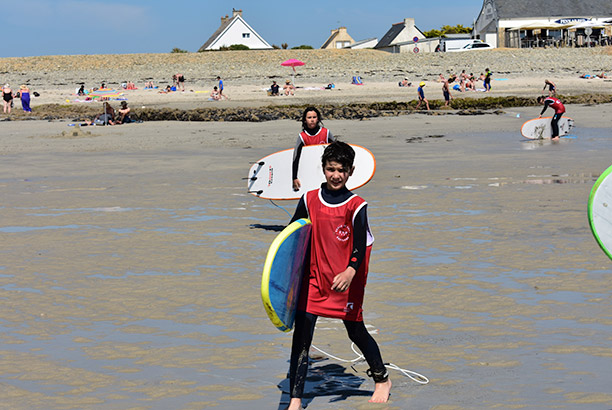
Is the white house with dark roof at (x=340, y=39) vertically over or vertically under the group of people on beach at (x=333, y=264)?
over

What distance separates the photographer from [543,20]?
79.2m

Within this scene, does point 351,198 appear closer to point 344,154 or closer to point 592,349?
point 344,154

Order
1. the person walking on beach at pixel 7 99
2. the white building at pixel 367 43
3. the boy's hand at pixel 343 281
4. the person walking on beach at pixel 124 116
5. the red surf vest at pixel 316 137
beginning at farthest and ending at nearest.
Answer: the white building at pixel 367 43 < the person walking on beach at pixel 7 99 < the person walking on beach at pixel 124 116 < the red surf vest at pixel 316 137 < the boy's hand at pixel 343 281

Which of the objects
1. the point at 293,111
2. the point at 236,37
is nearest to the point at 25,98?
the point at 293,111

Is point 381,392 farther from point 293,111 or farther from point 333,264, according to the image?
point 293,111

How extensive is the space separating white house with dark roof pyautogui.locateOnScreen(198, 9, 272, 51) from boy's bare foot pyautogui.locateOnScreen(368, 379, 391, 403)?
302 ft

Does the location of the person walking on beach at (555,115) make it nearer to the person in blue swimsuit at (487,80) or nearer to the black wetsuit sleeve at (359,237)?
the black wetsuit sleeve at (359,237)

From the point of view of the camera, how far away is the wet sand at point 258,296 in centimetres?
472

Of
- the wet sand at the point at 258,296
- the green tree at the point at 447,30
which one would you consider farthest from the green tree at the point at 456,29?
the wet sand at the point at 258,296

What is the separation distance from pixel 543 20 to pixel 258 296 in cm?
7839

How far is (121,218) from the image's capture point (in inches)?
424

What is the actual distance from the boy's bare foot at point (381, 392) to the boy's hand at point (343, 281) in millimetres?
649

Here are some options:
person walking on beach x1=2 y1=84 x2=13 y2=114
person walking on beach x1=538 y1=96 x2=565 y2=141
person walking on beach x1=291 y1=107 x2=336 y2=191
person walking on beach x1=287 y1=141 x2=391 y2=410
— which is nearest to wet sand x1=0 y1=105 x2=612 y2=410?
person walking on beach x1=287 y1=141 x2=391 y2=410

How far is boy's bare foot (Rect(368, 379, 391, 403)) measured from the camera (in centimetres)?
446
